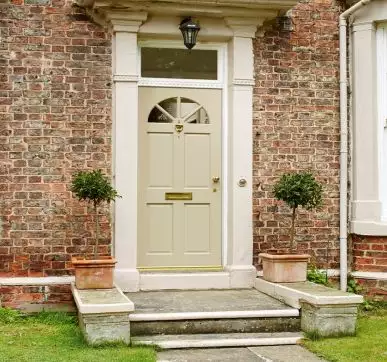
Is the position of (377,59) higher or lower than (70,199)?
higher

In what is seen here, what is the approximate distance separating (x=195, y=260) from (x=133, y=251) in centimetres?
85

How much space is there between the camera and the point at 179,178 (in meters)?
8.27

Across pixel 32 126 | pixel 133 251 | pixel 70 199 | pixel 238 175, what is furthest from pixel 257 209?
pixel 32 126

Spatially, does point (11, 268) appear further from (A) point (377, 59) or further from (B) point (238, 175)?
(A) point (377, 59)

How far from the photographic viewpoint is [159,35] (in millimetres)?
8180

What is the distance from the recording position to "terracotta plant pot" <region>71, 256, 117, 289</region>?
279 inches

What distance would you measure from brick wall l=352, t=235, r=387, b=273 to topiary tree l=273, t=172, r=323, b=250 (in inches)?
37.2

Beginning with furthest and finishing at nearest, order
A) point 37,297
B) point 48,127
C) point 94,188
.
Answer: point 48,127, point 37,297, point 94,188

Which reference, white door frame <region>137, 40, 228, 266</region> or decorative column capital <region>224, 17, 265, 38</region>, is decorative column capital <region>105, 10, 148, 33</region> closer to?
white door frame <region>137, 40, 228, 266</region>

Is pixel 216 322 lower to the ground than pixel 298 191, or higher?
lower

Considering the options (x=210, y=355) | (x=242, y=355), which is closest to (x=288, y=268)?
(x=242, y=355)

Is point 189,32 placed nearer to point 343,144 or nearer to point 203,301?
point 343,144

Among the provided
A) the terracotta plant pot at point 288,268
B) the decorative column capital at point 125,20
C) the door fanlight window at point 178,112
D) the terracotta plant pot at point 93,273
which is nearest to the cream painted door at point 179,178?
the door fanlight window at point 178,112

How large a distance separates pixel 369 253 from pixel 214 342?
2.86 meters
